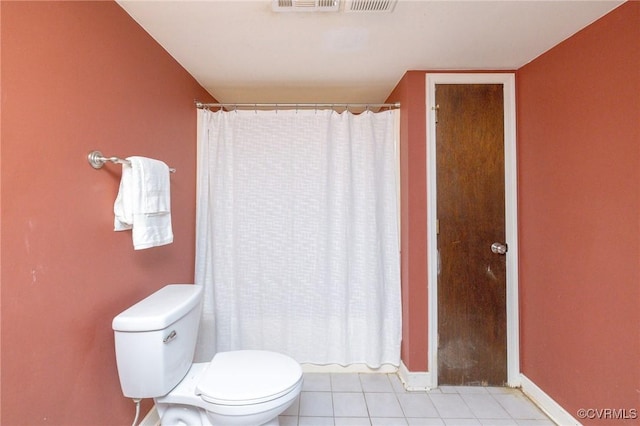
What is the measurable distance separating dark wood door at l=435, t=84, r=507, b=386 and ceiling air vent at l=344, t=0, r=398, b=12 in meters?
0.78

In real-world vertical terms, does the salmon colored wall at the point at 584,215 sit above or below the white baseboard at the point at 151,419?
above

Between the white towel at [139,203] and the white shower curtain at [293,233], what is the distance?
71 cm

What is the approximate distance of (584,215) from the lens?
4.35ft

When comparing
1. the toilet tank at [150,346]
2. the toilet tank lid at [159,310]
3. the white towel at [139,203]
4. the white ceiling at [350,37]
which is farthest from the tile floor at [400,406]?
the white ceiling at [350,37]

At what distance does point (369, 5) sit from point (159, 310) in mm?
1525

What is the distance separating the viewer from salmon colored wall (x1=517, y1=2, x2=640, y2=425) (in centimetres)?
115

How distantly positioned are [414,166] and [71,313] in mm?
1797

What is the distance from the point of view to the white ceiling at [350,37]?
1.20 m

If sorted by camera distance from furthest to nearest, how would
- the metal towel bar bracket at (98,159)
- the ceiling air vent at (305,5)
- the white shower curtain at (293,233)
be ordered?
the white shower curtain at (293,233) < the ceiling air vent at (305,5) < the metal towel bar bracket at (98,159)

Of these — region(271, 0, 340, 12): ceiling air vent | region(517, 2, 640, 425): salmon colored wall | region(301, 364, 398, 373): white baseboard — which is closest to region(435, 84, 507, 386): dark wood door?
region(517, 2, 640, 425): salmon colored wall

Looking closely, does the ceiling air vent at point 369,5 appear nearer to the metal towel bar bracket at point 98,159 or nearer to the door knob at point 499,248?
the metal towel bar bracket at point 98,159

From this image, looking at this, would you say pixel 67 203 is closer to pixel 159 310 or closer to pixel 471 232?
pixel 159 310

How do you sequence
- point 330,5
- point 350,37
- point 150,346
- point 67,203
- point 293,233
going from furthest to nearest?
point 293,233, point 350,37, point 330,5, point 150,346, point 67,203

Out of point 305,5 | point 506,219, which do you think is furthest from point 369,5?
point 506,219
